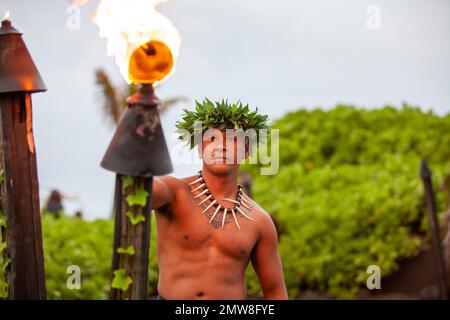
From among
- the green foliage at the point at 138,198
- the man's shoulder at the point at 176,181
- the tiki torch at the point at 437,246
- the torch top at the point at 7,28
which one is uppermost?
the torch top at the point at 7,28

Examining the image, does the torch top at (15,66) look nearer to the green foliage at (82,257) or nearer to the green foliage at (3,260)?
the green foliage at (3,260)

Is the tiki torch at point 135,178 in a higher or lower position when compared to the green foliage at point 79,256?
higher

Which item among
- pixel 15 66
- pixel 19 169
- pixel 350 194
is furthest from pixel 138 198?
pixel 350 194

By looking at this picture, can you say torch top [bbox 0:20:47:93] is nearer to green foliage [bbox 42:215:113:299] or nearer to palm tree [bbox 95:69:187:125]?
green foliage [bbox 42:215:113:299]

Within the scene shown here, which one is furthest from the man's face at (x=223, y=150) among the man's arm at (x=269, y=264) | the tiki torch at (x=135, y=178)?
the tiki torch at (x=135, y=178)

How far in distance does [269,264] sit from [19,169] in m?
1.48

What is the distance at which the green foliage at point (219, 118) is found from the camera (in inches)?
165

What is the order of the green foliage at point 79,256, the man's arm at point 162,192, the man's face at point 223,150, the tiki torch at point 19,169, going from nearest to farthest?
the man's arm at point 162,192 < the tiki torch at point 19,169 < the man's face at point 223,150 < the green foliage at point 79,256

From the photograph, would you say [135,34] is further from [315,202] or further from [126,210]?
[315,202]

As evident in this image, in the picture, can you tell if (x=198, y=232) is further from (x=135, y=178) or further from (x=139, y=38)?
(x=139, y=38)

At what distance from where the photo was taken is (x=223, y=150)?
4.18 meters

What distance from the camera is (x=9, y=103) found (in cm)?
408

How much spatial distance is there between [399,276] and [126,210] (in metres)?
8.49

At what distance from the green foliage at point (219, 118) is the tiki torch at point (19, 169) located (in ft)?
2.69
